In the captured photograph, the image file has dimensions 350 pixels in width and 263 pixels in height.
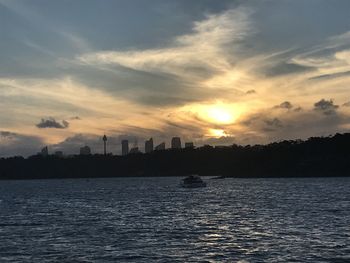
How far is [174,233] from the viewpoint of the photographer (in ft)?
219

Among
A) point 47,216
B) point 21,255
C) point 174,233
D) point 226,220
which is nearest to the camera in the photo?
point 21,255

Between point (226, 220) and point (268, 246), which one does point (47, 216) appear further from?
point (268, 246)

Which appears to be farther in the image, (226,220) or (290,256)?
(226,220)

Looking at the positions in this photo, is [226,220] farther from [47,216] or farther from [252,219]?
[47,216]

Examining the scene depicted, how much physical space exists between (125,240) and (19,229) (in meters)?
20.8

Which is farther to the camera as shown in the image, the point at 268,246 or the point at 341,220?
the point at 341,220

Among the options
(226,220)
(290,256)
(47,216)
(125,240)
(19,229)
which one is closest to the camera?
(290,256)

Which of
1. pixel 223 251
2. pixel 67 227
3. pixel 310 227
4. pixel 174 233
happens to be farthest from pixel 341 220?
pixel 67 227

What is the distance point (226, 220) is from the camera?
272ft

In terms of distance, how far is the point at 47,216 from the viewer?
95.2 metres

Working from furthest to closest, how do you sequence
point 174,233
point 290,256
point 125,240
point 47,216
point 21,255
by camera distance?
point 47,216
point 174,233
point 125,240
point 21,255
point 290,256

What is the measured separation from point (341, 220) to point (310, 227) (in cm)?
983

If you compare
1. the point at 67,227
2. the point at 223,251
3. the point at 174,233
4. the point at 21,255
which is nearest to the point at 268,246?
the point at 223,251

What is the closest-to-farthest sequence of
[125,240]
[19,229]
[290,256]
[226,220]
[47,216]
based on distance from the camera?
[290,256] → [125,240] → [19,229] → [226,220] → [47,216]
